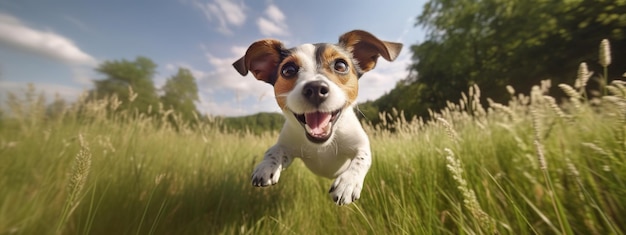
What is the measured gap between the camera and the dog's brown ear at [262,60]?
1580 mm

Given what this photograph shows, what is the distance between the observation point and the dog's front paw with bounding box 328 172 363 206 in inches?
43.1

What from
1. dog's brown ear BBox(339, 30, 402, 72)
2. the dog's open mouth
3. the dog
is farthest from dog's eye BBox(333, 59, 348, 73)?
the dog's open mouth

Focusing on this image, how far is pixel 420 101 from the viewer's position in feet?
52.9

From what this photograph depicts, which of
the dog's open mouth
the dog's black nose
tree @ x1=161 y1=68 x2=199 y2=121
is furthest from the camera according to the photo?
tree @ x1=161 y1=68 x2=199 y2=121

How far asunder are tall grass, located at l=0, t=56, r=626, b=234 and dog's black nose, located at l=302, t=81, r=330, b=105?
0.59m

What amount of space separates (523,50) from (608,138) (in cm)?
1395

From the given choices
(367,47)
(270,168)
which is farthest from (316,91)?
(367,47)

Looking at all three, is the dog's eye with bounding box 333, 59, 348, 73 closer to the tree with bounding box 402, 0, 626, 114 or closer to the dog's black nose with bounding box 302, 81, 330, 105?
the dog's black nose with bounding box 302, 81, 330, 105

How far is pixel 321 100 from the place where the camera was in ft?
3.98

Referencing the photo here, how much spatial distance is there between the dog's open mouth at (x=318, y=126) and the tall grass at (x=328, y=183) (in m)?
0.49

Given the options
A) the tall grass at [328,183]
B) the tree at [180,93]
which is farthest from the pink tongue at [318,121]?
the tree at [180,93]

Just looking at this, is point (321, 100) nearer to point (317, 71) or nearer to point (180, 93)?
point (317, 71)

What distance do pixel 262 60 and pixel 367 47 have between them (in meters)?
0.81

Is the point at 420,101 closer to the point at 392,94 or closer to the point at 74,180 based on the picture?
the point at 392,94
